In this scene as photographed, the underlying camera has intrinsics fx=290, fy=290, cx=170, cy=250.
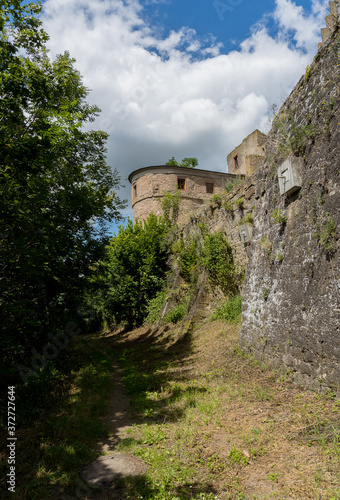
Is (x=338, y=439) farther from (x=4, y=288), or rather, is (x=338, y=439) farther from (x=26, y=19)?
(x=26, y=19)

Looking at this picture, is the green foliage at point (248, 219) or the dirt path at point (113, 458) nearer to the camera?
the dirt path at point (113, 458)

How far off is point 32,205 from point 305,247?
15.4 feet

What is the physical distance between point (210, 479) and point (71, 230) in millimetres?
5644

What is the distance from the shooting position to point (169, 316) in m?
11.3

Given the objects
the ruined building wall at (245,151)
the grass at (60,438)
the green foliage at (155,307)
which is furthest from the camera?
the ruined building wall at (245,151)

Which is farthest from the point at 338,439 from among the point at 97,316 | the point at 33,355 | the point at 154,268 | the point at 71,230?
the point at 97,316

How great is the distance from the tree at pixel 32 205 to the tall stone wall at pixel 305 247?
4009 mm

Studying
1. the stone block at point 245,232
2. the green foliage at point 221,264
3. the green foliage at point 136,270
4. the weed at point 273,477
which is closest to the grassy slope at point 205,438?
the weed at point 273,477

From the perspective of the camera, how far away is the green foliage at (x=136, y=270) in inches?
563

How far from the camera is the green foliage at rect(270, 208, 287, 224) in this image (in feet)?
17.5

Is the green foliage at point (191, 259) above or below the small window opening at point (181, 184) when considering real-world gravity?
below

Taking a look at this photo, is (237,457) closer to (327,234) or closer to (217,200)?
(327,234)

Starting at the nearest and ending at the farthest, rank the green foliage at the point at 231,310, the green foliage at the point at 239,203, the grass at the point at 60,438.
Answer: the grass at the point at 60,438 → the green foliage at the point at 231,310 → the green foliage at the point at 239,203

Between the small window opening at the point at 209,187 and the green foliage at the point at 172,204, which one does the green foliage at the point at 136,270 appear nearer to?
the green foliage at the point at 172,204
